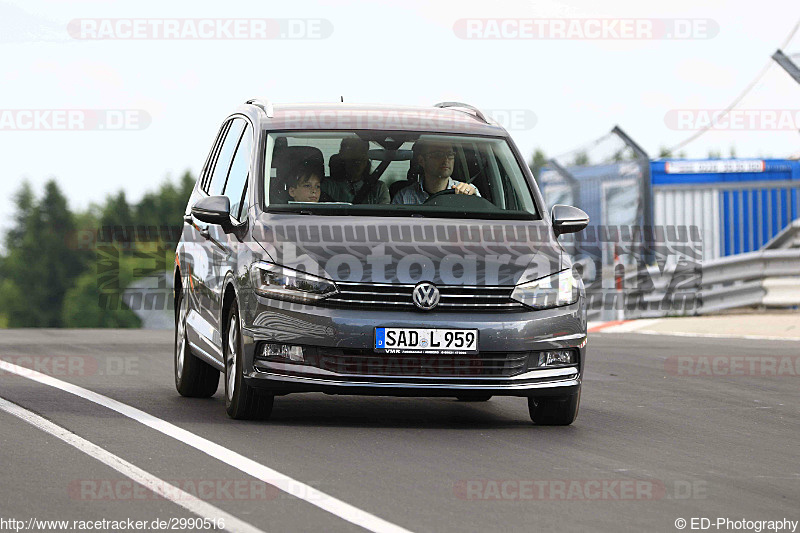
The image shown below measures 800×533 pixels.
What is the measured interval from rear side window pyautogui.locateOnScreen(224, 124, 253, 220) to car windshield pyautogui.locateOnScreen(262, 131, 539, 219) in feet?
0.75

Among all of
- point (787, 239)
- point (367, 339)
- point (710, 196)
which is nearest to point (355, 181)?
point (367, 339)

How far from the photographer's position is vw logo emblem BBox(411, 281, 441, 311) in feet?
29.8

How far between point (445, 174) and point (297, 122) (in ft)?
3.48

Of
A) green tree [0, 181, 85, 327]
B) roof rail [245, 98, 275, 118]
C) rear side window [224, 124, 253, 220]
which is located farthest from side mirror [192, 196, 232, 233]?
green tree [0, 181, 85, 327]

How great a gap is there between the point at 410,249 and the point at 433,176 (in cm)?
137

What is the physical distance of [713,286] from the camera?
78.3 ft

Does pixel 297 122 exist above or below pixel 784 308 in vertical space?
above

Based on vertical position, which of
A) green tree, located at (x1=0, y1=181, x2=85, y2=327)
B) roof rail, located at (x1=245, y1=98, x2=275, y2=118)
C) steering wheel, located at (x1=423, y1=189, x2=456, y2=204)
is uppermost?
roof rail, located at (x1=245, y1=98, x2=275, y2=118)

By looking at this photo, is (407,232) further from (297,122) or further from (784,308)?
(784,308)

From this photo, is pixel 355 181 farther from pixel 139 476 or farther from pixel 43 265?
pixel 43 265

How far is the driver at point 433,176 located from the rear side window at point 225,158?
1.37 m

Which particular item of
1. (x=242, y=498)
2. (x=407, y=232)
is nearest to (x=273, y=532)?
(x=242, y=498)

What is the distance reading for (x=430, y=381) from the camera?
9.21 metres

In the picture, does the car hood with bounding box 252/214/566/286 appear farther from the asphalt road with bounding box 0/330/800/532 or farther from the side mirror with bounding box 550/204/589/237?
the asphalt road with bounding box 0/330/800/532
